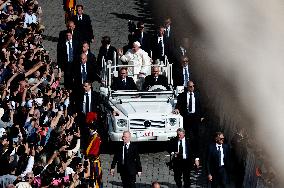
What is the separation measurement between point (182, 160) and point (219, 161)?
0.99 meters

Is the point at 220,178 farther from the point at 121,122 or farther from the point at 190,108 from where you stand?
the point at 190,108

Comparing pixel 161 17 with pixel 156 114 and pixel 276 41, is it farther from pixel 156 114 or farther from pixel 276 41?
pixel 156 114

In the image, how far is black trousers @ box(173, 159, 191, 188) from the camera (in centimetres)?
2433

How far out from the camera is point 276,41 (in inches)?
1259

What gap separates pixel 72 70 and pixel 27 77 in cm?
252

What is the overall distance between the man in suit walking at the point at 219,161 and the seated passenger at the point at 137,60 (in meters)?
5.47

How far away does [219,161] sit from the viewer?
78.2 feet

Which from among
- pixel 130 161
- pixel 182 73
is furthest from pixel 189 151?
pixel 182 73

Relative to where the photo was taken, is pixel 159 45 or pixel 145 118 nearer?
pixel 145 118

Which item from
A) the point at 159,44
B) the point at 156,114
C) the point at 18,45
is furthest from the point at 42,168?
the point at 159,44

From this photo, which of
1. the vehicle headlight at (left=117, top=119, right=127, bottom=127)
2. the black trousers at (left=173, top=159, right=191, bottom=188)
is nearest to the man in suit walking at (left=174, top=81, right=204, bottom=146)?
the vehicle headlight at (left=117, top=119, right=127, bottom=127)

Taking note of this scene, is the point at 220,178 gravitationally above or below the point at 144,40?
below

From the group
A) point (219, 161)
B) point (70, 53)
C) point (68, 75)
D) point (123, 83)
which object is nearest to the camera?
point (219, 161)

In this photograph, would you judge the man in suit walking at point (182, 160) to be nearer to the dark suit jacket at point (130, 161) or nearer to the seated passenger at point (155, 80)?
the dark suit jacket at point (130, 161)
